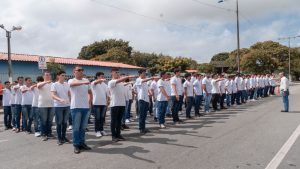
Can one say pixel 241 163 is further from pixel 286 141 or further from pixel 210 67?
pixel 210 67

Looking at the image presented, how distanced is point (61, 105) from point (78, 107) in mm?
1128

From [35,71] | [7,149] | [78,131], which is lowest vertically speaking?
[7,149]

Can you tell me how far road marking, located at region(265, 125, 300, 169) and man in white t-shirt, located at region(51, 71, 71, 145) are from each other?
496 cm

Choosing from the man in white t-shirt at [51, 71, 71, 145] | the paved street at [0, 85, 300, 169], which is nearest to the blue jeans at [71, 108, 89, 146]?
the paved street at [0, 85, 300, 169]

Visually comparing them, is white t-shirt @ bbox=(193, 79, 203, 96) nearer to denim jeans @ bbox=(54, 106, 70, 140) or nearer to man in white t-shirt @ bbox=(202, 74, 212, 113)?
man in white t-shirt @ bbox=(202, 74, 212, 113)

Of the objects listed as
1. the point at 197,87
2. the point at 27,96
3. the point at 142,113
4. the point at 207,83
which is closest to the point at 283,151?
the point at 142,113

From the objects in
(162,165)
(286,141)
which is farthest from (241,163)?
(286,141)

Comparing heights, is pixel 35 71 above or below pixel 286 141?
above

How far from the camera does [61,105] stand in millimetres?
8875

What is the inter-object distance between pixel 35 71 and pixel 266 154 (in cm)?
2645

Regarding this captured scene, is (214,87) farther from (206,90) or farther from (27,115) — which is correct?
(27,115)

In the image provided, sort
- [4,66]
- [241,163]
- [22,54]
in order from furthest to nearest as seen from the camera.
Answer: [22,54], [4,66], [241,163]

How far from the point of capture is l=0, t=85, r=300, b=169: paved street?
21.3 feet

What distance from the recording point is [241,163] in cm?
634
